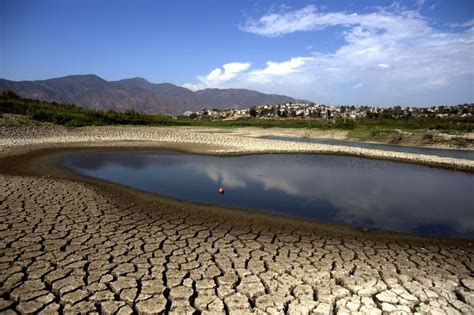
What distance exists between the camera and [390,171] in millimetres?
18703

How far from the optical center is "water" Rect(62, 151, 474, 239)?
1036 centimetres

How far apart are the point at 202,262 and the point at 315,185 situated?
8.99 metres

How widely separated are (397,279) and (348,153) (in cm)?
1960

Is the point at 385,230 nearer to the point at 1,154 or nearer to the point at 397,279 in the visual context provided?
the point at 397,279

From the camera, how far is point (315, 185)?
14422mm

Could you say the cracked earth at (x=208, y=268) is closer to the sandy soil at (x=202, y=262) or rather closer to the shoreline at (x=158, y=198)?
the sandy soil at (x=202, y=262)

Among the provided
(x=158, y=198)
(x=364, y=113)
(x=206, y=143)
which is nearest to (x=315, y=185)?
(x=158, y=198)

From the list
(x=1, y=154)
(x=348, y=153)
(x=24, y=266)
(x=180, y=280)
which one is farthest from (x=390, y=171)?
(x=1, y=154)

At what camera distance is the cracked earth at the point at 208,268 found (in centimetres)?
504

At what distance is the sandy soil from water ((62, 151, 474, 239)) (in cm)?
144

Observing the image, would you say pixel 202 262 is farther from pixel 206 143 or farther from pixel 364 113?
pixel 364 113

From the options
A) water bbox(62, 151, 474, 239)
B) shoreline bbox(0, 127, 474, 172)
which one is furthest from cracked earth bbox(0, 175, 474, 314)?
shoreline bbox(0, 127, 474, 172)

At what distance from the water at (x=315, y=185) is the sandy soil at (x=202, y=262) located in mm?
1441

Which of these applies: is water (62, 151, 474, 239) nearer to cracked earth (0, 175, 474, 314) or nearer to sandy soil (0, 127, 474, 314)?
sandy soil (0, 127, 474, 314)
